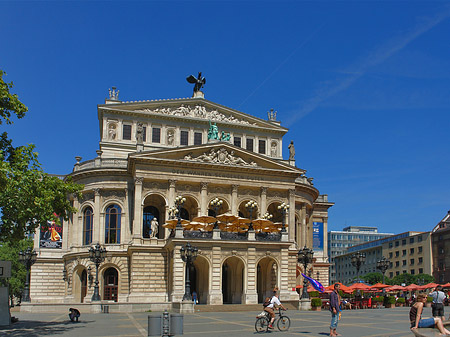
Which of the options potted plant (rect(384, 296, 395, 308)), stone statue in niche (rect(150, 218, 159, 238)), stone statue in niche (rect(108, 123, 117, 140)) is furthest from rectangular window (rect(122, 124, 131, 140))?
potted plant (rect(384, 296, 395, 308))

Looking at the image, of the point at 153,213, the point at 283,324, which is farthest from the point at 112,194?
the point at 283,324

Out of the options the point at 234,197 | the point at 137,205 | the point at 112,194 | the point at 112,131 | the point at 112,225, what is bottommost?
the point at 112,225

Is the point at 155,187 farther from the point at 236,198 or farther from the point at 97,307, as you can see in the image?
the point at 97,307

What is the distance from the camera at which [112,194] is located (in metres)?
56.3

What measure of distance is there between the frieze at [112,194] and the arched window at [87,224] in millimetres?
2429

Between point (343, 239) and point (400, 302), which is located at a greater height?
point (343, 239)

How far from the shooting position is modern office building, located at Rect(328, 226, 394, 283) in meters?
154

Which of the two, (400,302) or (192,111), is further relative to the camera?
(192,111)

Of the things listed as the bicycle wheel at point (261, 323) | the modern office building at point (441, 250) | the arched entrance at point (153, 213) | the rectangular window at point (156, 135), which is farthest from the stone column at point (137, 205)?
the modern office building at point (441, 250)

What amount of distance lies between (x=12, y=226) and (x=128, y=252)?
82.4ft

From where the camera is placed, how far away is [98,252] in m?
43.2

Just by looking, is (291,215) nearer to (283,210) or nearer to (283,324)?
(283,210)

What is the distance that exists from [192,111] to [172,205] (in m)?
14.1

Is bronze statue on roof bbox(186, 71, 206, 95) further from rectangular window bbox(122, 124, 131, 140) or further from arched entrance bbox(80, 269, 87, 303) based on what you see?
arched entrance bbox(80, 269, 87, 303)
